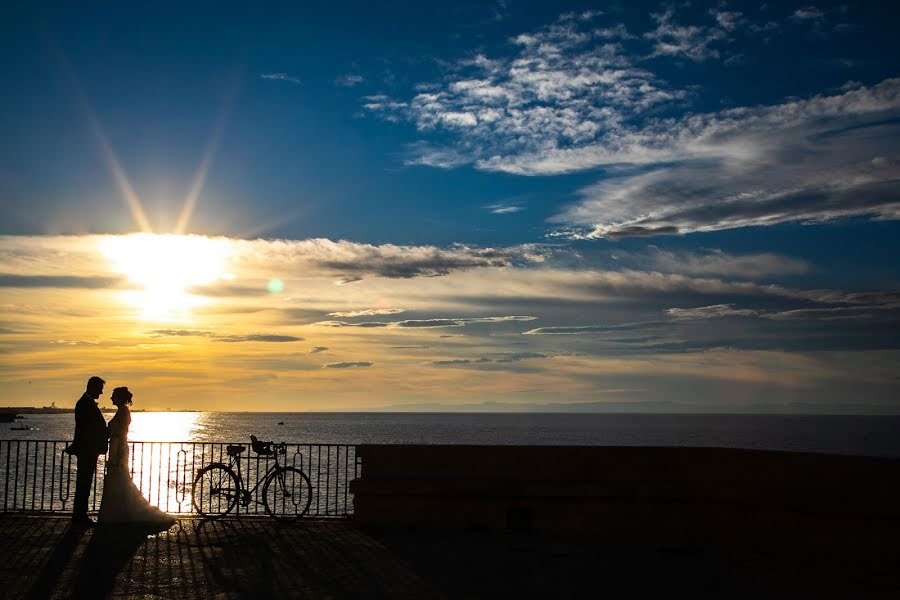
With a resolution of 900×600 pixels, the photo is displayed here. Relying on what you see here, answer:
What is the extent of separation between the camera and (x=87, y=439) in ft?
51.8

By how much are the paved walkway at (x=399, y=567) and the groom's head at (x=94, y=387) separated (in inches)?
94.5

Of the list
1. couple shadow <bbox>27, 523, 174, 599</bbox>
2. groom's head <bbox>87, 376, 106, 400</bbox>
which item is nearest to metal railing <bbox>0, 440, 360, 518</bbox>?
couple shadow <bbox>27, 523, 174, 599</bbox>

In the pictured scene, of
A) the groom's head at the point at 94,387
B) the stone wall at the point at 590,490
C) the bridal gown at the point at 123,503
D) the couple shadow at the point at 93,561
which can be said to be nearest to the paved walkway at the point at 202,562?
the couple shadow at the point at 93,561

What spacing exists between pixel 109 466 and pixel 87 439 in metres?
0.84

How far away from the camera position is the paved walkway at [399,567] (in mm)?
10109

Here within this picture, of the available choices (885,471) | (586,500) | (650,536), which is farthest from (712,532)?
(885,471)

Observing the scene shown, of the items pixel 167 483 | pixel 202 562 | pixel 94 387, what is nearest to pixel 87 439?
pixel 94 387

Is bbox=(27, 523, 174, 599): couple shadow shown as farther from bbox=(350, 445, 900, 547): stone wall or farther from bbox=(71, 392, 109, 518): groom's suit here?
bbox=(350, 445, 900, 547): stone wall

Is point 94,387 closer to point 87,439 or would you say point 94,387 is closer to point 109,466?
point 87,439

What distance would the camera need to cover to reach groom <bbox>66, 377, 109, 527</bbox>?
15.6 meters

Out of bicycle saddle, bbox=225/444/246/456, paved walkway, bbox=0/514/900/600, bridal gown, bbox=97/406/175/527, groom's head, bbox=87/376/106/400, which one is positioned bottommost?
paved walkway, bbox=0/514/900/600

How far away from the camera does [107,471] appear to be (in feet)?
50.6

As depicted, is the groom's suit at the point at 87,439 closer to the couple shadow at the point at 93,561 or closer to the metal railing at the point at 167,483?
the metal railing at the point at 167,483

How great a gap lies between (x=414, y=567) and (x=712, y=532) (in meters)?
5.36
